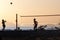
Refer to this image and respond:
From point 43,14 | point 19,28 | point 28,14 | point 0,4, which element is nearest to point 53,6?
point 43,14

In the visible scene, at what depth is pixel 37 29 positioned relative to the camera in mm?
2299

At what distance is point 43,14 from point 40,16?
49 mm

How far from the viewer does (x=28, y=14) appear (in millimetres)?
2510

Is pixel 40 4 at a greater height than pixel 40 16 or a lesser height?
greater

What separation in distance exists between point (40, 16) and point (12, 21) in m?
0.37

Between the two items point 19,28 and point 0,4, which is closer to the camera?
point 19,28

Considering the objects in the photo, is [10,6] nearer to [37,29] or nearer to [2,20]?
[2,20]

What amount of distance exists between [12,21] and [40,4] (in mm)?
437

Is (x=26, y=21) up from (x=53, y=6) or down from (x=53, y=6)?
down

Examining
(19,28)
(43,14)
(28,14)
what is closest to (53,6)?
(43,14)

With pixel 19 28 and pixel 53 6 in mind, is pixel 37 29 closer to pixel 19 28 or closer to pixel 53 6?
pixel 19 28

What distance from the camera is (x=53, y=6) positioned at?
2531 mm

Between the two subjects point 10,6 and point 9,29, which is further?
point 10,6

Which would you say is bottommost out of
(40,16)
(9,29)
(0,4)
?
(9,29)
